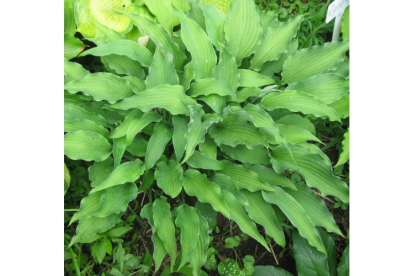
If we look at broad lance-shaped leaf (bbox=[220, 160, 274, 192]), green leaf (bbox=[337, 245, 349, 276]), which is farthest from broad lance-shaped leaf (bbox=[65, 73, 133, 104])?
green leaf (bbox=[337, 245, 349, 276])

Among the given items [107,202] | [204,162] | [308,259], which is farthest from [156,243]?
[308,259]

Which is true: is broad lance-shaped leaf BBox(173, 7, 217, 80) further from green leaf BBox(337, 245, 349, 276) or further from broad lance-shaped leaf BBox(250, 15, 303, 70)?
green leaf BBox(337, 245, 349, 276)

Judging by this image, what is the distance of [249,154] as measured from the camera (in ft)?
4.26

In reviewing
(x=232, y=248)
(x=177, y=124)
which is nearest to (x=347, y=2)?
(x=177, y=124)

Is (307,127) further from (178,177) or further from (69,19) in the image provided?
(69,19)

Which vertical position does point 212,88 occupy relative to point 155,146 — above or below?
above

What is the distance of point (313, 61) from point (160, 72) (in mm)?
626

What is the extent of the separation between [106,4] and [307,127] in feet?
3.29

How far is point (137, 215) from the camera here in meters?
1.53

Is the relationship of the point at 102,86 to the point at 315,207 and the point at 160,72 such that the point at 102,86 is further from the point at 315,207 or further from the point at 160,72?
the point at 315,207

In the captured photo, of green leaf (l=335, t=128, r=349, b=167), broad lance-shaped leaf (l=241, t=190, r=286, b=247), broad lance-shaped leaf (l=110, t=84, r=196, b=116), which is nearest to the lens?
broad lance-shaped leaf (l=110, t=84, r=196, b=116)

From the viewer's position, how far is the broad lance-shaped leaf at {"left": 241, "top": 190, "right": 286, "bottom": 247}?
125cm

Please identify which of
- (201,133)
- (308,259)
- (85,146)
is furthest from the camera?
(308,259)

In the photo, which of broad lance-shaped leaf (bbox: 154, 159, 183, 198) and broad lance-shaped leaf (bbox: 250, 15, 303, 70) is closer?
broad lance-shaped leaf (bbox: 154, 159, 183, 198)
